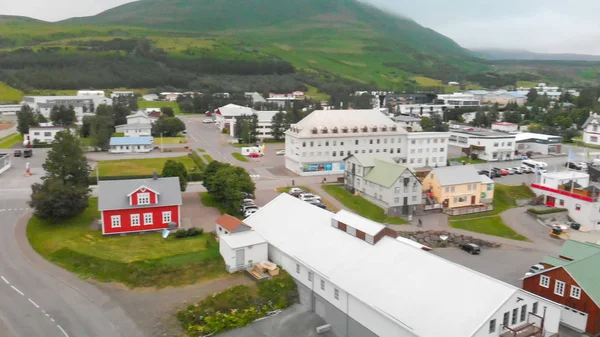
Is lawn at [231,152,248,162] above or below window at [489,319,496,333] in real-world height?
below

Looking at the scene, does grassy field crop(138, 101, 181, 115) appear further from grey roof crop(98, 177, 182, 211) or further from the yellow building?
the yellow building

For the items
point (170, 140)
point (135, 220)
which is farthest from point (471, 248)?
point (170, 140)

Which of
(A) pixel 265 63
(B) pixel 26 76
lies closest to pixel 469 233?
(B) pixel 26 76

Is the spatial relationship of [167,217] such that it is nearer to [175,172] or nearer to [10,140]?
[175,172]

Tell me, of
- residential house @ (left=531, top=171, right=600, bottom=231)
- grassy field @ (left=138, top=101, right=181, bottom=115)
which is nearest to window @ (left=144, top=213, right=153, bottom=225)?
residential house @ (left=531, top=171, right=600, bottom=231)

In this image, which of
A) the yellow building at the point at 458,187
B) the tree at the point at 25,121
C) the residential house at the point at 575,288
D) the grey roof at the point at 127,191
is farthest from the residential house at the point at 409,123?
the residential house at the point at 575,288

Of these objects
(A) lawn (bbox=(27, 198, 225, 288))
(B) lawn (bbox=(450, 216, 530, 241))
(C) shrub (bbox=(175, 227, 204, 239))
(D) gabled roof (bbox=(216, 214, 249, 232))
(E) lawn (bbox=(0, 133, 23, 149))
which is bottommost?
(B) lawn (bbox=(450, 216, 530, 241))
